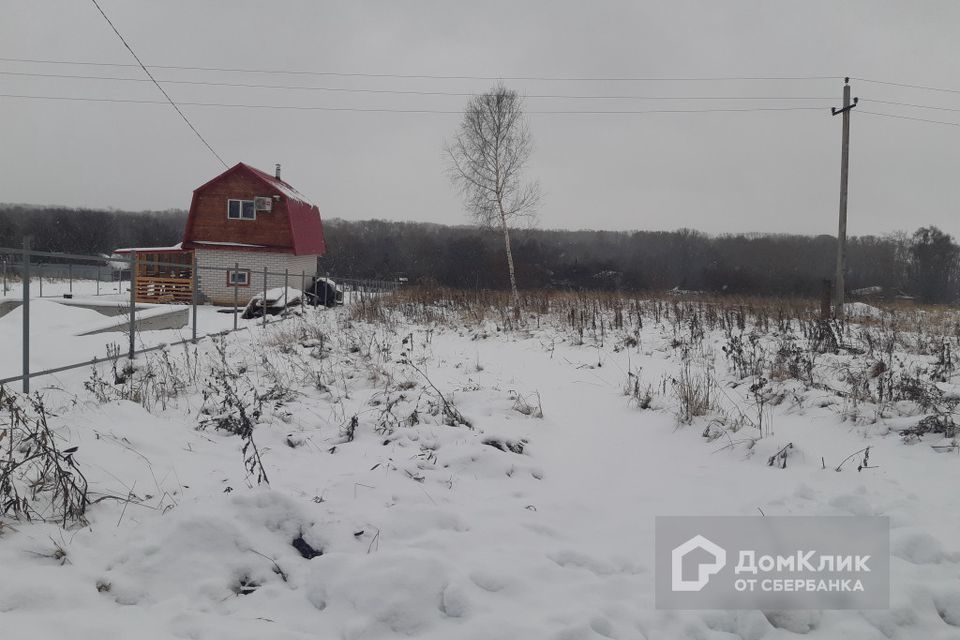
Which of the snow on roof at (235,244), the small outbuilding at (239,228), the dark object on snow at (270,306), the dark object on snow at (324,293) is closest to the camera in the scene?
the dark object on snow at (270,306)

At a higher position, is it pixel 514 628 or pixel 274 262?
pixel 274 262

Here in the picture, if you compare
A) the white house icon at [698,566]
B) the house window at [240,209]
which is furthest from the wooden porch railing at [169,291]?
the white house icon at [698,566]

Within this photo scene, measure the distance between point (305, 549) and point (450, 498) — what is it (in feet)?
3.19

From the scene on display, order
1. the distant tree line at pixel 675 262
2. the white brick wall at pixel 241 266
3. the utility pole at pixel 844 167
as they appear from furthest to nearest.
Result: 1. the distant tree line at pixel 675 262
2. the white brick wall at pixel 241 266
3. the utility pole at pixel 844 167

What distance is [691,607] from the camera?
2.34 meters

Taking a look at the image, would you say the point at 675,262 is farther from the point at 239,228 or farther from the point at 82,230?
the point at 82,230

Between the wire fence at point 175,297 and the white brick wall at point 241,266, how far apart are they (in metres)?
0.05

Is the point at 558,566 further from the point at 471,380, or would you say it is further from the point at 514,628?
the point at 471,380

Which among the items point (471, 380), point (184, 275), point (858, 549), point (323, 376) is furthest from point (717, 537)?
point (184, 275)

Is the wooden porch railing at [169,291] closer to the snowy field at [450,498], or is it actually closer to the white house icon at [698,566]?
the snowy field at [450,498]

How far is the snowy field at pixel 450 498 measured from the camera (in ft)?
7.20

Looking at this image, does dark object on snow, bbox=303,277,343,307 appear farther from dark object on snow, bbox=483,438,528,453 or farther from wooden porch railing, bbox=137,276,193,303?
dark object on snow, bbox=483,438,528,453

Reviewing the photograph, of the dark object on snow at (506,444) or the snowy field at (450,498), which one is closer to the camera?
the snowy field at (450,498)

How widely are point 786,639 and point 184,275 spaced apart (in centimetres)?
2860
